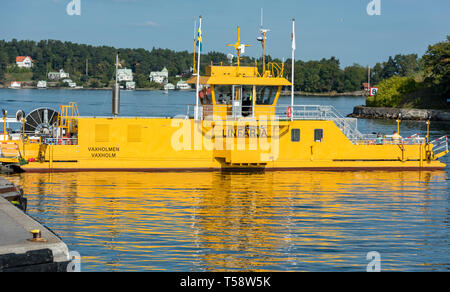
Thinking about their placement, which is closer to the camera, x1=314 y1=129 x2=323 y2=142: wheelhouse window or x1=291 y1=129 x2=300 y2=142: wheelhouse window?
x1=291 y1=129 x2=300 y2=142: wheelhouse window

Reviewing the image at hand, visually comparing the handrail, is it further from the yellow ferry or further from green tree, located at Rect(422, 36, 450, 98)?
green tree, located at Rect(422, 36, 450, 98)

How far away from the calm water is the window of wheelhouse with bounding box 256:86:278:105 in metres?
3.88

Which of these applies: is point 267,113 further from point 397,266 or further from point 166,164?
point 397,266

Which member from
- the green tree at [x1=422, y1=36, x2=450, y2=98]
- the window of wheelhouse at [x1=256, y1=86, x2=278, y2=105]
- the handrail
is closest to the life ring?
the window of wheelhouse at [x1=256, y1=86, x2=278, y2=105]

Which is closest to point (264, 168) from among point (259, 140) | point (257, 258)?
point (259, 140)

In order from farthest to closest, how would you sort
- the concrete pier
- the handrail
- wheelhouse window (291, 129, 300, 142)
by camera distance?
the handrail → wheelhouse window (291, 129, 300, 142) → the concrete pier

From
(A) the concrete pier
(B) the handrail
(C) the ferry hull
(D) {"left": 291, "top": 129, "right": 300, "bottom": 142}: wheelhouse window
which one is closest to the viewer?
(A) the concrete pier

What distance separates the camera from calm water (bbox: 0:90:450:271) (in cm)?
1664

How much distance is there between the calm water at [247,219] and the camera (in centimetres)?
1664

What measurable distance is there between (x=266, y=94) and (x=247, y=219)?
12.3 meters

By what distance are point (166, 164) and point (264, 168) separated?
4.88 metres

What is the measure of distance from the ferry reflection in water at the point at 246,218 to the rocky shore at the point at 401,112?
60880mm

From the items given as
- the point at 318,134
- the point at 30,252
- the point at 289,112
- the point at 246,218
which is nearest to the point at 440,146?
the point at 318,134

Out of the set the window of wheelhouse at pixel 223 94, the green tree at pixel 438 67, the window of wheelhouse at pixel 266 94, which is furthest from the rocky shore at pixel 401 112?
the window of wheelhouse at pixel 223 94
